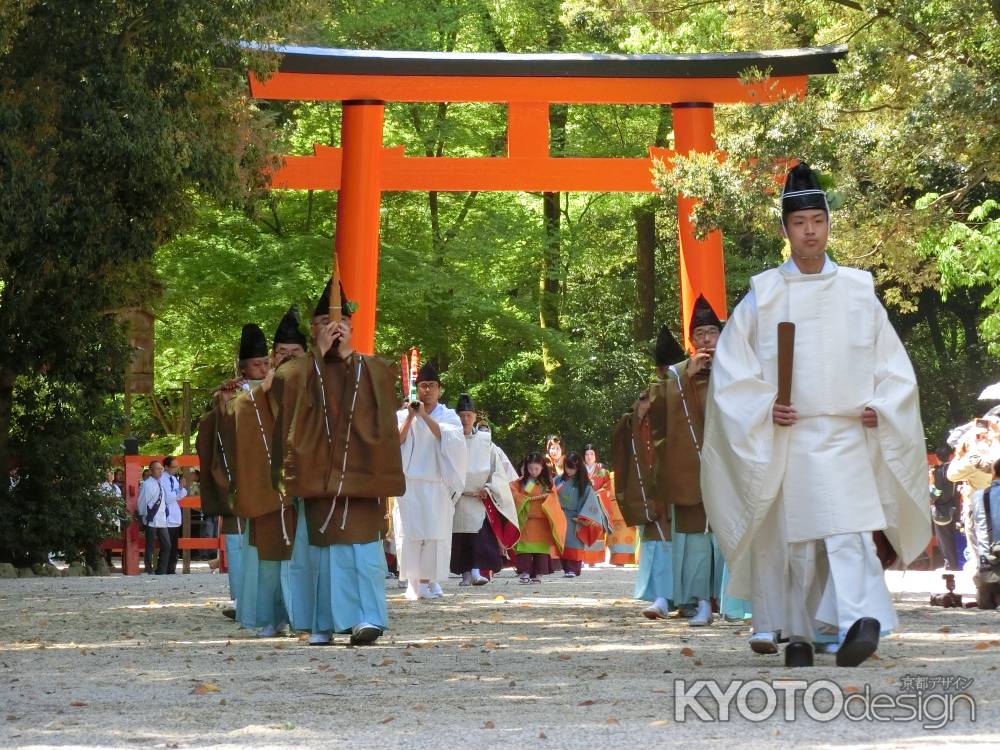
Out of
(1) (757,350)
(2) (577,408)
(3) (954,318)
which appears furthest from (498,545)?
(3) (954,318)

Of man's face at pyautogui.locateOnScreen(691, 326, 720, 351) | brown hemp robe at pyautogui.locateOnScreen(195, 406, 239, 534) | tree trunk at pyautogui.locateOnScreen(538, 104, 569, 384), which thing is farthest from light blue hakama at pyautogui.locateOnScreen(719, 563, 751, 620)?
tree trunk at pyautogui.locateOnScreen(538, 104, 569, 384)

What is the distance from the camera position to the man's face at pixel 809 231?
7.68m

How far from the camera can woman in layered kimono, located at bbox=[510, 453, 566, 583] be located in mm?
19250

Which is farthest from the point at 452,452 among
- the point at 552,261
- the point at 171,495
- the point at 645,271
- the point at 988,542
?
the point at 645,271

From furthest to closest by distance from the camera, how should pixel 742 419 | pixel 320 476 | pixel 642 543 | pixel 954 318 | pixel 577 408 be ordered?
pixel 954 318 < pixel 577 408 < pixel 642 543 < pixel 320 476 < pixel 742 419

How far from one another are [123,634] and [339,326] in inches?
120

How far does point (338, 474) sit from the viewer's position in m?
9.22

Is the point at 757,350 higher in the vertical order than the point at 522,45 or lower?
lower

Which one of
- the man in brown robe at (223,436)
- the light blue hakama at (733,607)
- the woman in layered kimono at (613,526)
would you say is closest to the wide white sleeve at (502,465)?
the woman in layered kimono at (613,526)

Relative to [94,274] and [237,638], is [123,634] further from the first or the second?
[94,274]

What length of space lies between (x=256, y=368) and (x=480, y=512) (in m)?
6.19

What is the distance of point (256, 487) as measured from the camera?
10.4 meters

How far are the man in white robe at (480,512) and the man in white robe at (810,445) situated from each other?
887 cm

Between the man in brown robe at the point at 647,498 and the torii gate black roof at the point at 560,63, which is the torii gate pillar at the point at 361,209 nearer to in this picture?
the torii gate black roof at the point at 560,63
